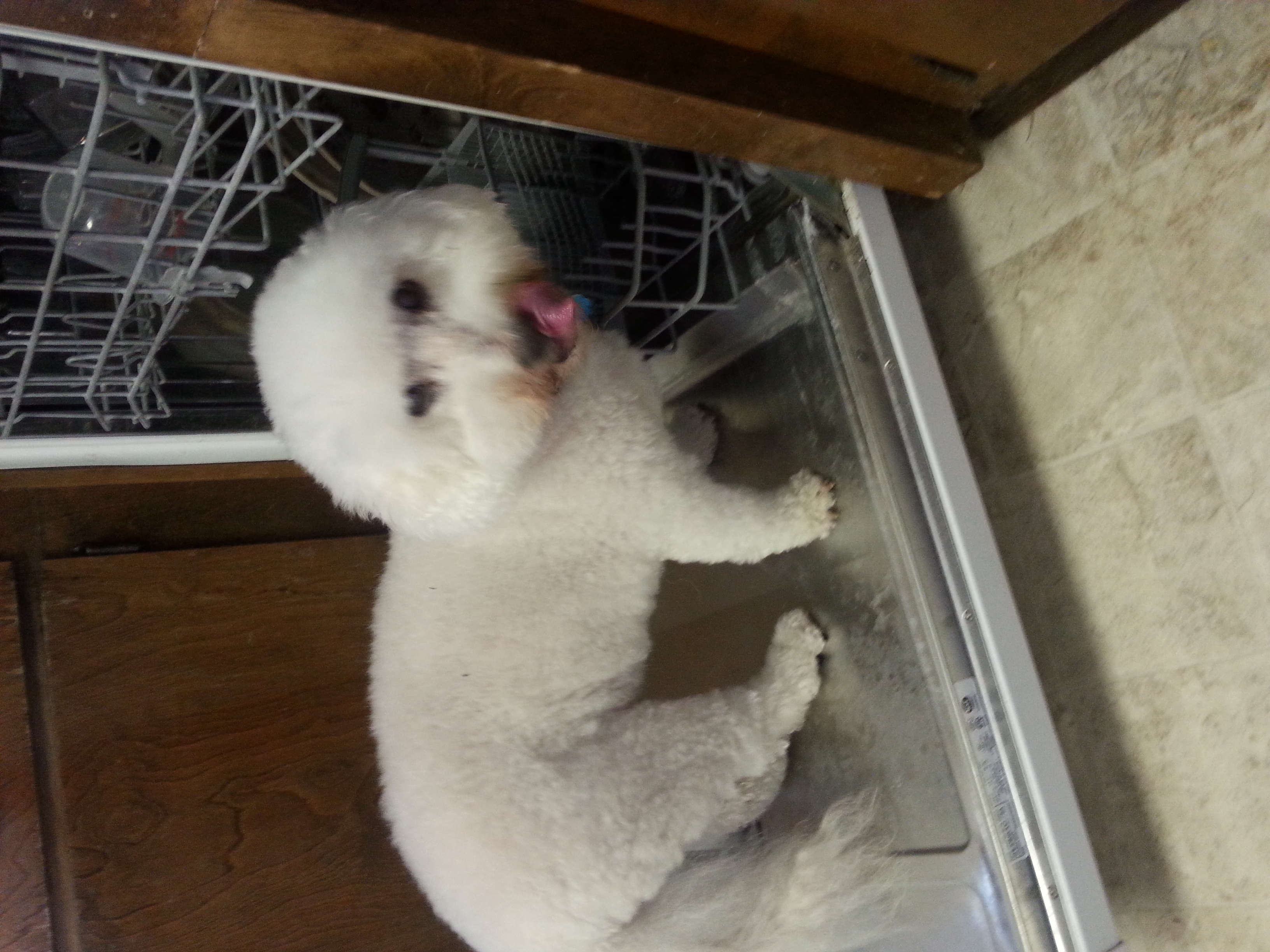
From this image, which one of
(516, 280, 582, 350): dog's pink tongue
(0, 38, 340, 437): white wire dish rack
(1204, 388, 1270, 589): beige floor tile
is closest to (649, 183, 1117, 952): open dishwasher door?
(1204, 388, 1270, 589): beige floor tile

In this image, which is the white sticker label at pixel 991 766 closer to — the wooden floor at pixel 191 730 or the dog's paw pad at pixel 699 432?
the dog's paw pad at pixel 699 432

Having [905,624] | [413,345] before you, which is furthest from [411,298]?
[905,624]

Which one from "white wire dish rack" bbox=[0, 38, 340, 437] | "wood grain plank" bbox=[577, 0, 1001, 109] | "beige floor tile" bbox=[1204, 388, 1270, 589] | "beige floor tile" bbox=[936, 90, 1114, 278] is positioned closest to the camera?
"white wire dish rack" bbox=[0, 38, 340, 437]

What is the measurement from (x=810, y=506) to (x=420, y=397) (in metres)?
0.51

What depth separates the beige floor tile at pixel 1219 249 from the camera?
0.89 m

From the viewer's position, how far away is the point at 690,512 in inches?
42.2

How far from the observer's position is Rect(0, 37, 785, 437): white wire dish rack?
728mm

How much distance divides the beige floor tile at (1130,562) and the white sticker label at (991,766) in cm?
18

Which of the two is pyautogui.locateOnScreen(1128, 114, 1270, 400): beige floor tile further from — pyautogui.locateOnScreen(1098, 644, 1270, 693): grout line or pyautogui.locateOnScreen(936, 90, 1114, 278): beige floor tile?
pyautogui.locateOnScreen(1098, 644, 1270, 693): grout line

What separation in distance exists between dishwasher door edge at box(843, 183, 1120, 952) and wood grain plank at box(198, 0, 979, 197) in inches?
3.7

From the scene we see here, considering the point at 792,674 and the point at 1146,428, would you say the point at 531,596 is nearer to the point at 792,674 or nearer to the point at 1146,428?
the point at 792,674

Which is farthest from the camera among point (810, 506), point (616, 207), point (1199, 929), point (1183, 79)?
point (616, 207)

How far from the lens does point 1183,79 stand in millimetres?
931

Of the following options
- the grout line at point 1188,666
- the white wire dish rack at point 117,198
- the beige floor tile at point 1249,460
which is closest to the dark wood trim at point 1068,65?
the beige floor tile at point 1249,460
